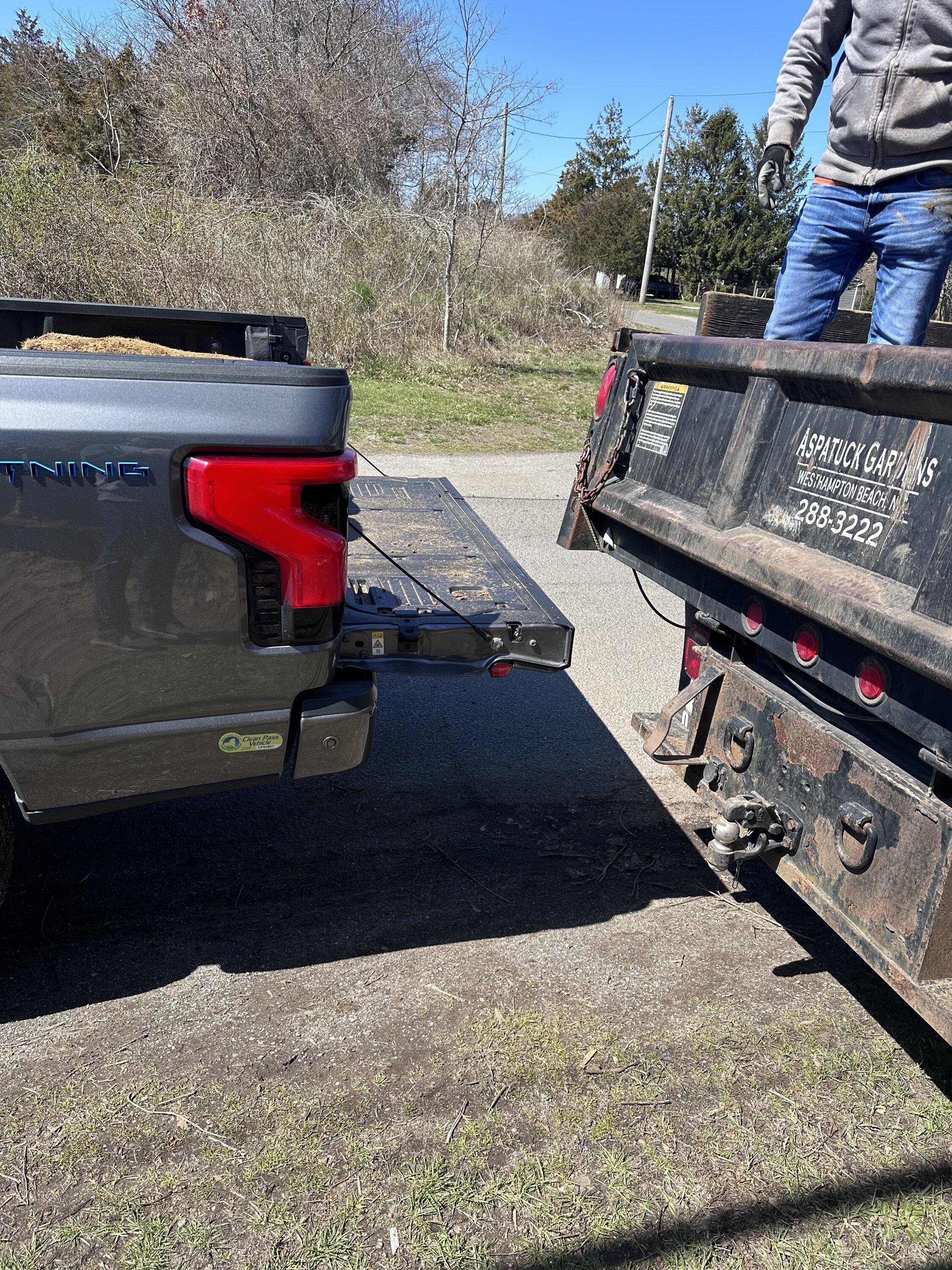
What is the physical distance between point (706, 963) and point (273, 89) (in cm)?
2244

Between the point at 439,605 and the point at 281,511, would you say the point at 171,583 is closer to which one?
the point at 281,511

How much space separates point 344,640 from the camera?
8.83 feet

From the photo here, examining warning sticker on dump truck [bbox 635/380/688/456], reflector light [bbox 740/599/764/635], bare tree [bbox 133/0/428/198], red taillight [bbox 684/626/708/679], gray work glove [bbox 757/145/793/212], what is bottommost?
red taillight [bbox 684/626/708/679]

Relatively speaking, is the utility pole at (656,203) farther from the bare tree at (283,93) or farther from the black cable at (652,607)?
the black cable at (652,607)

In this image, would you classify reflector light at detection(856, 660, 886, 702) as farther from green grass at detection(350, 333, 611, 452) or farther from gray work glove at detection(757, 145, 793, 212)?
green grass at detection(350, 333, 611, 452)

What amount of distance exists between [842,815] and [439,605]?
1388 mm

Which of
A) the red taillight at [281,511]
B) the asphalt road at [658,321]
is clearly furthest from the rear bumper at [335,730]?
the asphalt road at [658,321]

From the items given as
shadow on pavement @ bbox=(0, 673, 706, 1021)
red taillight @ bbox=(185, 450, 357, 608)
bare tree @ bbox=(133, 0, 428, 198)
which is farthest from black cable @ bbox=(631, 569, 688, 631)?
bare tree @ bbox=(133, 0, 428, 198)

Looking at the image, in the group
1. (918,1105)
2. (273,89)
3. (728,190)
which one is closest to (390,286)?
(273,89)

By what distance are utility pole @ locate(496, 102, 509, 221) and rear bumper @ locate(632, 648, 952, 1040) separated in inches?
611

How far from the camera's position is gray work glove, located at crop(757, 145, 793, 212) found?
12.5ft

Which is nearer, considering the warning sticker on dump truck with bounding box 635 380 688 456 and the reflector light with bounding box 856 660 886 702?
the reflector light with bounding box 856 660 886 702

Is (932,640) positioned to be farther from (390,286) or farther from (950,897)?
(390,286)

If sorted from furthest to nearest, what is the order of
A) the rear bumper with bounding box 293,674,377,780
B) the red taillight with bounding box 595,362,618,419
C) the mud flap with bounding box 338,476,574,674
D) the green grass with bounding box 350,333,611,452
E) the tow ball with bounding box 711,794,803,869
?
the green grass with bounding box 350,333,611,452
the red taillight with bounding box 595,362,618,419
the mud flap with bounding box 338,476,574,674
the tow ball with bounding box 711,794,803,869
the rear bumper with bounding box 293,674,377,780
